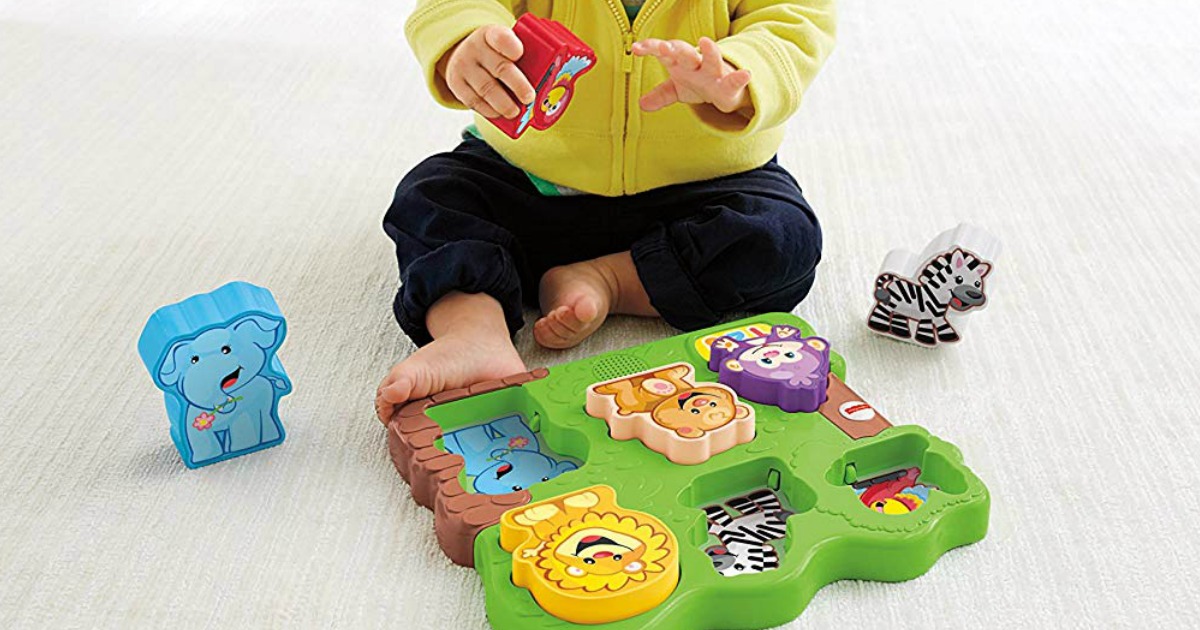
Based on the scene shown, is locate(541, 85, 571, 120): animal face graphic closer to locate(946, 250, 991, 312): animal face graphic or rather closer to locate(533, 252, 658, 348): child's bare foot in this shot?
locate(533, 252, 658, 348): child's bare foot

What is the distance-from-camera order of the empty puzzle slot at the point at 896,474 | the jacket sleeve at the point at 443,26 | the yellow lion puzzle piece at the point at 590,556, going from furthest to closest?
the jacket sleeve at the point at 443,26, the empty puzzle slot at the point at 896,474, the yellow lion puzzle piece at the point at 590,556

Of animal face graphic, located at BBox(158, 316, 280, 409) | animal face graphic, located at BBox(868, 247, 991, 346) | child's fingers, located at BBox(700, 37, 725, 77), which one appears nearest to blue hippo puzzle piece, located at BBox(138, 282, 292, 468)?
animal face graphic, located at BBox(158, 316, 280, 409)

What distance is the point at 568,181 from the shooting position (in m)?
1.03

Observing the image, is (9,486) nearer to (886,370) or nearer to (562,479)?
(562,479)

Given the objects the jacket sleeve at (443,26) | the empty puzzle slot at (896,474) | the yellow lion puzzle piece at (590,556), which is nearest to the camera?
the yellow lion puzzle piece at (590,556)

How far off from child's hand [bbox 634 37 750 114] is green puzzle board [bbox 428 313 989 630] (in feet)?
0.57

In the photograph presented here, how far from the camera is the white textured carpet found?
2.40ft

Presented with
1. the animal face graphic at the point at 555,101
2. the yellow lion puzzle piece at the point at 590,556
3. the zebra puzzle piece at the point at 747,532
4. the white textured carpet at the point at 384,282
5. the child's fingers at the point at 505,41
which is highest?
the child's fingers at the point at 505,41

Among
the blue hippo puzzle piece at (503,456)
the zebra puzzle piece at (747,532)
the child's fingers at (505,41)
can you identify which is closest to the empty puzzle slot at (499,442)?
the blue hippo puzzle piece at (503,456)

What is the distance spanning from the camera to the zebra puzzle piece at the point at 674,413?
0.79 meters

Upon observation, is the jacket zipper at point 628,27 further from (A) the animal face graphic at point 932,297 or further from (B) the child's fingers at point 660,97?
(A) the animal face graphic at point 932,297

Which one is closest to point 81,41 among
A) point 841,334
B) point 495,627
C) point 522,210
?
point 522,210

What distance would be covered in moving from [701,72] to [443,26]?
0.62ft

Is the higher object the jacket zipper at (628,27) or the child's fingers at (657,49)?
the child's fingers at (657,49)
